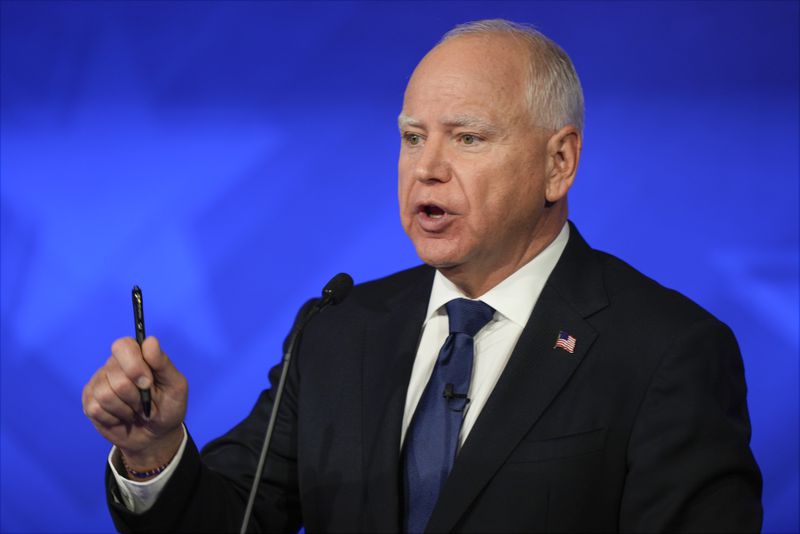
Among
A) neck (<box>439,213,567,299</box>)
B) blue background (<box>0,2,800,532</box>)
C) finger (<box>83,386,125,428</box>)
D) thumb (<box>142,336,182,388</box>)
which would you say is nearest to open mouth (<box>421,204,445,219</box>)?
neck (<box>439,213,567,299</box>)

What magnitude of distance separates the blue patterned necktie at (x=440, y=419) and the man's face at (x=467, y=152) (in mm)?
124

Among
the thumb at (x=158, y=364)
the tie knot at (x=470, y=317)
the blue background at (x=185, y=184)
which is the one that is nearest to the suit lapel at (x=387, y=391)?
the tie knot at (x=470, y=317)

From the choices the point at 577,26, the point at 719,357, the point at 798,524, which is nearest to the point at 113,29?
the point at 577,26

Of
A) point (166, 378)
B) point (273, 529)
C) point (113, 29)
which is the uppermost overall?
point (113, 29)

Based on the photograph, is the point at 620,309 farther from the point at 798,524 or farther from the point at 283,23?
the point at 283,23

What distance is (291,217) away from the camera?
2.68 meters

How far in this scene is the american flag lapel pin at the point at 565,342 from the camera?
5.78ft

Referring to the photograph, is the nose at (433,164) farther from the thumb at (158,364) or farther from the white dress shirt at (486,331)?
the thumb at (158,364)

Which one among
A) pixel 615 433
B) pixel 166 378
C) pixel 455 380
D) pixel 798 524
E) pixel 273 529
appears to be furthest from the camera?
pixel 798 524

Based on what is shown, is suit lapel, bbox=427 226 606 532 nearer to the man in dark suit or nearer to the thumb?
the man in dark suit

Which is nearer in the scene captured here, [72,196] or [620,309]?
[620,309]

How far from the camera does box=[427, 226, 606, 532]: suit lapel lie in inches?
65.4

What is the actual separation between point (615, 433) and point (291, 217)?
4.16 feet

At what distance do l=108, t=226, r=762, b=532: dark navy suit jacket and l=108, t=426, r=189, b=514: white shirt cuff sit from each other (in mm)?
14
